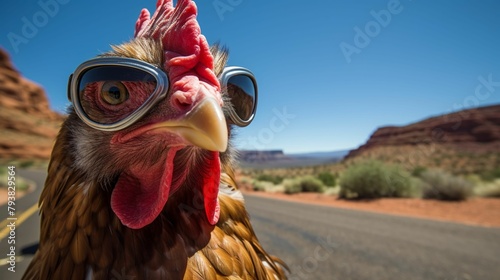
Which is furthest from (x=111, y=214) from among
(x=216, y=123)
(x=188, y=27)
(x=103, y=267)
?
(x=188, y=27)

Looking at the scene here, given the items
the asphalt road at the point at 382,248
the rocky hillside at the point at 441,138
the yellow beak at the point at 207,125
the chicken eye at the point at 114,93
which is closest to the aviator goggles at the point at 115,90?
the chicken eye at the point at 114,93

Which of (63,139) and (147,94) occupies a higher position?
(147,94)

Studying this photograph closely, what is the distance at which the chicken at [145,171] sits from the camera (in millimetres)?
1185

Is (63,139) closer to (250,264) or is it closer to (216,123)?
(216,123)

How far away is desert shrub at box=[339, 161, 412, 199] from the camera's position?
57.5 ft

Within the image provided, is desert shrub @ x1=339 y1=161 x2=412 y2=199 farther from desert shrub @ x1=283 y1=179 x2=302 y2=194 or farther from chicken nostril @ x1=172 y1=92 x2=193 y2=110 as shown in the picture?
chicken nostril @ x1=172 y1=92 x2=193 y2=110

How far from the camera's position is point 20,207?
32.1 feet

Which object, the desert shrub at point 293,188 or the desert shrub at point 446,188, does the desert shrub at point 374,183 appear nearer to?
the desert shrub at point 446,188

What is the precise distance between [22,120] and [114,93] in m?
61.6

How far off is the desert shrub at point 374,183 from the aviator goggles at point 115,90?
1854 centimetres

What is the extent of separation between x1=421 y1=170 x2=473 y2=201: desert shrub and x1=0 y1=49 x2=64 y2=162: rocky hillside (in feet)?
132

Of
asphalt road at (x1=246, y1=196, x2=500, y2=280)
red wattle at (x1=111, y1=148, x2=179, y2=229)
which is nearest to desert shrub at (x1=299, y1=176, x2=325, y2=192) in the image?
asphalt road at (x1=246, y1=196, x2=500, y2=280)

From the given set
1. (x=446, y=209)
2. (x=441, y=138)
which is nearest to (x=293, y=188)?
(x=446, y=209)

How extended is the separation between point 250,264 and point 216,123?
2.84 ft
